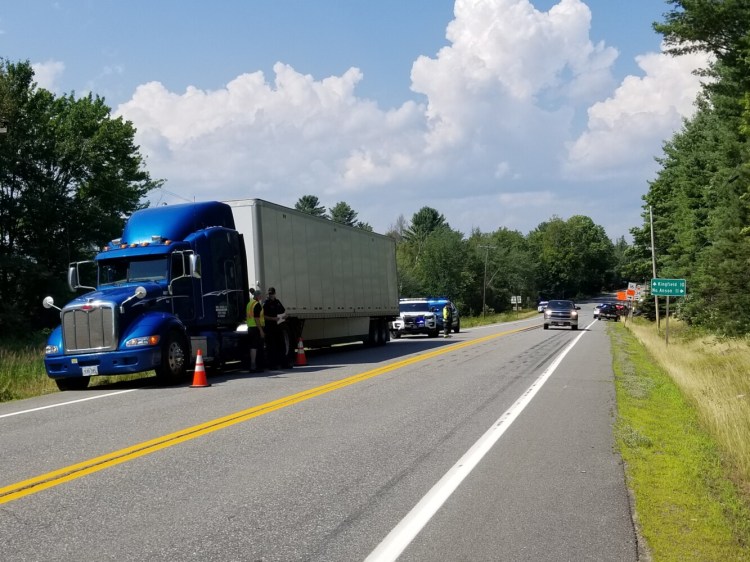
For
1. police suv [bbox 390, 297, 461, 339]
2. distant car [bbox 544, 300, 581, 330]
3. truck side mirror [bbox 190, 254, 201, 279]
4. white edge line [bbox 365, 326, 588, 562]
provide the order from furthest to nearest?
1. distant car [bbox 544, 300, 581, 330]
2. police suv [bbox 390, 297, 461, 339]
3. truck side mirror [bbox 190, 254, 201, 279]
4. white edge line [bbox 365, 326, 588, 562]

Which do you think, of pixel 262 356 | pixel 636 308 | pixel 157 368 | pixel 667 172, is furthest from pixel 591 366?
pixel 636 308

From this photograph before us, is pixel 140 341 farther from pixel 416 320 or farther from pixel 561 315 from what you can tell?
pixel 561 315

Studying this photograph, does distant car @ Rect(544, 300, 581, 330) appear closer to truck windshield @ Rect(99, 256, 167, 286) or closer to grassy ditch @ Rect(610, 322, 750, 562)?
grassy ditch @ Rect(610, 322, 750, 562)

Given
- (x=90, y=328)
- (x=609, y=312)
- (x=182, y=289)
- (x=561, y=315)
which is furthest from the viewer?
Answer: (x=609, y=312)

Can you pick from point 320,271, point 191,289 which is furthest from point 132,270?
point 320,271

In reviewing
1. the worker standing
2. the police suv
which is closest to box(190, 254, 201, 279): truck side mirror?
the worker standing

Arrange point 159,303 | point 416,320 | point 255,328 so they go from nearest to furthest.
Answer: point 159,303 < point 255,328 < point 416,320

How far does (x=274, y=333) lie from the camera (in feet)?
64.6

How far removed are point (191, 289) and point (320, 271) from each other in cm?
711

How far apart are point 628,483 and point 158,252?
1214 centimetres

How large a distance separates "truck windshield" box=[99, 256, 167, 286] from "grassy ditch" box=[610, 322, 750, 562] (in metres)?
9.54

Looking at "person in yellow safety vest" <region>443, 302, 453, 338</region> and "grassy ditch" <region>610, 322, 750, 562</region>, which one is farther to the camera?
"person in yellow safety vest" <region>443, 302, 453, 338</region>

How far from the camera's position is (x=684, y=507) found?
250 inches

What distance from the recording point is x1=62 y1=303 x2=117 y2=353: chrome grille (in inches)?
605
